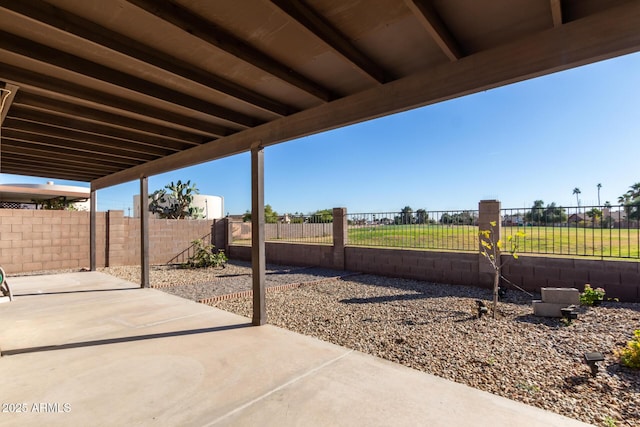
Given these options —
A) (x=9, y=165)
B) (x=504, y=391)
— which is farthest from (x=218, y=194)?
(x=504, y=391)

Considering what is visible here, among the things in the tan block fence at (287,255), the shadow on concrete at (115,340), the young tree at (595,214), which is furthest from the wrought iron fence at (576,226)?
the shadow on concrete at (115,340)

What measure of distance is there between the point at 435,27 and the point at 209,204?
40448mm

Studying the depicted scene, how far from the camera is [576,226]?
6.21 metres

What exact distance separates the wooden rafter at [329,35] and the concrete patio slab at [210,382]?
2.64 m

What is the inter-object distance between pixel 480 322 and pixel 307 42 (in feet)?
13.3

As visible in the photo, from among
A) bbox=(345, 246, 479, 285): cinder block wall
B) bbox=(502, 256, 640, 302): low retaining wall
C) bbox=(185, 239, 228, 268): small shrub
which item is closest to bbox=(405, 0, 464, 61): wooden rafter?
bbox=(502, 256, 640, 302): low retaining wall

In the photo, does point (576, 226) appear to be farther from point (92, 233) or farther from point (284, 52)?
point (92, 233)

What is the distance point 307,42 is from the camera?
249cm

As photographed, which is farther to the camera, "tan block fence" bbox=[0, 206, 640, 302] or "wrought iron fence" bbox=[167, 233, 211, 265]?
"wrought iron fence" bbox=[167, 233, 211, 265]

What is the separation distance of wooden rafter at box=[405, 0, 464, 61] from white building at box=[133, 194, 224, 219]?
37634mm

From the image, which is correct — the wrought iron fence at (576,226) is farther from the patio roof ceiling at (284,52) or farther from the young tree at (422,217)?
the patio roof ceiling at (284,52)

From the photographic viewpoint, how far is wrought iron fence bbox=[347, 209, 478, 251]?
23.0ft

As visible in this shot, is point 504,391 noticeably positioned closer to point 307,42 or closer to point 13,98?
point 307,42

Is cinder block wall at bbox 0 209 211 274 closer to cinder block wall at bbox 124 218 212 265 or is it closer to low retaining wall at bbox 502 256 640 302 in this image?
cinder block wall at bbox 124 218 212 265
